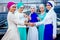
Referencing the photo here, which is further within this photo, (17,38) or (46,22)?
(46,22)

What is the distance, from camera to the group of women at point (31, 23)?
4465mm

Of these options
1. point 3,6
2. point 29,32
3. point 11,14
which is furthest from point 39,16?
point 3,6

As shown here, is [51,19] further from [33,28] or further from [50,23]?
[33,28]

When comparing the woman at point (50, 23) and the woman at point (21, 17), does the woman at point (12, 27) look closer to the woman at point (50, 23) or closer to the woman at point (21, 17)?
the woman at point (21, 17)

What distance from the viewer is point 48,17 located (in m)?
4.79

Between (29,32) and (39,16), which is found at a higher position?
(39,16)

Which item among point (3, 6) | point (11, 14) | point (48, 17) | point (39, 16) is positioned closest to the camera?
point (11, 14)

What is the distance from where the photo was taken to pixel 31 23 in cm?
511

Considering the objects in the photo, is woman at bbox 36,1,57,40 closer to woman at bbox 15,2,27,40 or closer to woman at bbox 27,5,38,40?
woman at bbox 27,5,38,40

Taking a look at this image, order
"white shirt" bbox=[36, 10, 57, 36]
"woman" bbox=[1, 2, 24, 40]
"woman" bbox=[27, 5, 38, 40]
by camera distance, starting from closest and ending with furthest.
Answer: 1. "woman" bbox=[1, 2, 24, 40]
2. "white shirt" bbox=[36, 10, 57, 36]
3. "woman" bbox=[27, 5, 38, 40]

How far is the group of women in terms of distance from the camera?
4465mm

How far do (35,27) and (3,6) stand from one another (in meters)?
1.93

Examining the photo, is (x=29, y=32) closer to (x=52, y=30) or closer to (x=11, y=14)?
(x=52, y=30)

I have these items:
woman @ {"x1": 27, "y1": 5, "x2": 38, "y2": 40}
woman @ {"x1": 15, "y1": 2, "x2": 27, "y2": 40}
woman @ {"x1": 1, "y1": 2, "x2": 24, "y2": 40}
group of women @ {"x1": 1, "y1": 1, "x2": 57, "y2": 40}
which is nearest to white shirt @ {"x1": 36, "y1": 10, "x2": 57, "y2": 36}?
group of women @ {"x1": 1, "y1": 1, "x2": 57, "y2": 40}
